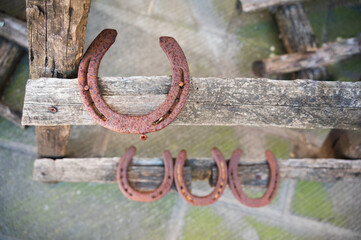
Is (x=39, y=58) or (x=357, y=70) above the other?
(x=357, y=70)

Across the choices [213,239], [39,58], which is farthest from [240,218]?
[39,58]

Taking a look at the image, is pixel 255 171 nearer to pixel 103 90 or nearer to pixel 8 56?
pixel 103 90

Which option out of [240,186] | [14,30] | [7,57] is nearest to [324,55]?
[240,186]

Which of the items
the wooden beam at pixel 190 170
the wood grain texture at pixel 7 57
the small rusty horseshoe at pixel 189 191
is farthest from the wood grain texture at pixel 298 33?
the wood grain texture at pixel 7 57

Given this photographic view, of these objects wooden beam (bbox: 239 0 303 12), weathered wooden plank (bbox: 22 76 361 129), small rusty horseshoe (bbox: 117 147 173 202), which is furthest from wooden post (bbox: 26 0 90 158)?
wooden beam (bbox: 239 0 303 12)

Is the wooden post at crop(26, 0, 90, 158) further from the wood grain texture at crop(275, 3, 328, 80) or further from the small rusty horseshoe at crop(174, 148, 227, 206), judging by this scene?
the wood grain texture at crop(275, 3, 328, 80)
